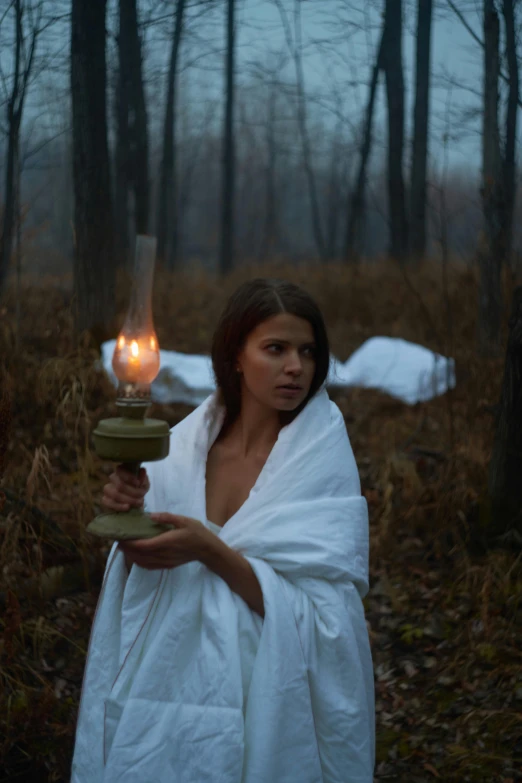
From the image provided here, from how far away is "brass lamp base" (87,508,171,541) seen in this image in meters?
1.58

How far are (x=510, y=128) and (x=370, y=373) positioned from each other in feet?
10.2

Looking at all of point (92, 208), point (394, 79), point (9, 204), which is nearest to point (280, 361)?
point (9, 204)

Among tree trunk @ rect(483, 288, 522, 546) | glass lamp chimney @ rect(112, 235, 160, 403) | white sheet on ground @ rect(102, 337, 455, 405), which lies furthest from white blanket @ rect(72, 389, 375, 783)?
white sheet on ground @ rect(102, 337, 455, 405)

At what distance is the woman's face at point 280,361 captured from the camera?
1.97m

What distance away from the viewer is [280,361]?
6.47ft

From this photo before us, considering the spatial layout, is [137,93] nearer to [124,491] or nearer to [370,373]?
[370,373]

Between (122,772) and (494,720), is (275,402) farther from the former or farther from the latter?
(494,720)

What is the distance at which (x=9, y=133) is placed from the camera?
143 inches

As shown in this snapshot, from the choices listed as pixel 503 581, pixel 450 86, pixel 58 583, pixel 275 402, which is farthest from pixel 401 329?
pixel 275 402

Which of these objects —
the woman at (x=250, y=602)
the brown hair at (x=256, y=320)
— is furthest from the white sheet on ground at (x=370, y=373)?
the woman at (x=250, y=602)

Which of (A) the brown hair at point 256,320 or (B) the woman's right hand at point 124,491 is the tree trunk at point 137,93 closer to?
(A) the brown hair at point 256,320

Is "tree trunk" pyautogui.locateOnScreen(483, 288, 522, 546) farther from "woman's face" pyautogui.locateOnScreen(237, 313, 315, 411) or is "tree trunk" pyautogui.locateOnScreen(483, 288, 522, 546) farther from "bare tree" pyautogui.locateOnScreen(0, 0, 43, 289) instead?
"bare tree" pyautogui.locateOnScreen(0, 0, 43, 289)

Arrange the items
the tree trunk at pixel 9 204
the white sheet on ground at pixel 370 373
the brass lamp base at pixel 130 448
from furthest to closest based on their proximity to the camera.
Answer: the white sheet on ground at pixel 370 373 < the tree trunk at pixel 9 204 < the brass lamp base at pixel 130 448

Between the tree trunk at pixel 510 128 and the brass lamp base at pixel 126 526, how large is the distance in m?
2.82
